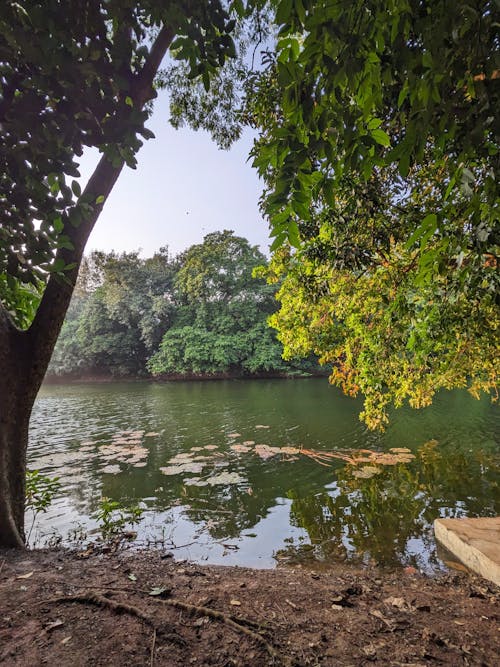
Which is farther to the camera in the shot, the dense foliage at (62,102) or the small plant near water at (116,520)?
the small plant near water at (116,520)

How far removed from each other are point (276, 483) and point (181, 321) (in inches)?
1179

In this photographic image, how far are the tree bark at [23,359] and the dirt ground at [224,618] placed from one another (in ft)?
1.84

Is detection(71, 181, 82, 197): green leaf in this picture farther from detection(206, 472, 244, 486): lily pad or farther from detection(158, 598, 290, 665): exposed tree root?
detection(206, 472, 244, 486): lily pad

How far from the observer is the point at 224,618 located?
2.44 m

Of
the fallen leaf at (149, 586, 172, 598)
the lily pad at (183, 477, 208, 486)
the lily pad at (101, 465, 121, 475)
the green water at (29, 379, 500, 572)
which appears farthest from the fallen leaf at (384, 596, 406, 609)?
the lily pad at (101, 465, 121, 475)

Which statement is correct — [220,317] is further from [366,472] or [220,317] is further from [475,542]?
[475,542]

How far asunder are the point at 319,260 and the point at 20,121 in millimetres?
3842

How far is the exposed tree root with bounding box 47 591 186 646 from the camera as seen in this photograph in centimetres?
218

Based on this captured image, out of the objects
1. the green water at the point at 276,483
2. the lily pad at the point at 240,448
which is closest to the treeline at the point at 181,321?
the green water at the point at 276,483

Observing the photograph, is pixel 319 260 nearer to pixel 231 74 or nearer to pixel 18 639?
pixel 231 74

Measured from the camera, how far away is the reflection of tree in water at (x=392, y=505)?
5.24 meters

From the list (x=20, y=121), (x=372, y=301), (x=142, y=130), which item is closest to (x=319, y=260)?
(x=372, y=301)

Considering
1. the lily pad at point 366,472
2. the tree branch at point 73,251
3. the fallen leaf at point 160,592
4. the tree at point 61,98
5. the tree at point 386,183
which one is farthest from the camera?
the lily pad at point 366,472

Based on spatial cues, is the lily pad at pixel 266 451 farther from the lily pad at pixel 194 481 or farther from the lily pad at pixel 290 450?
the lily pad at pixel 194 481
